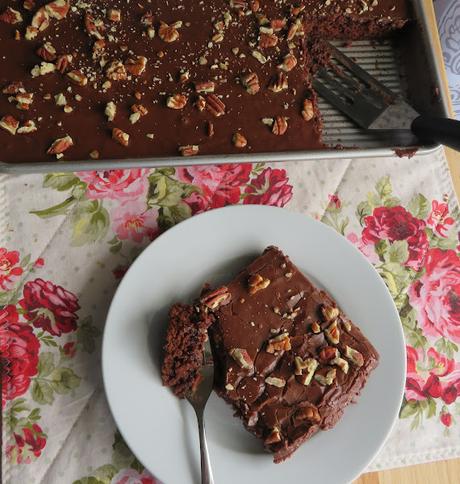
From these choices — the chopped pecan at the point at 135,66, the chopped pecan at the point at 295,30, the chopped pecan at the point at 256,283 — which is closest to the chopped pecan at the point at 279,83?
the chopped pecan at the point at 295,30

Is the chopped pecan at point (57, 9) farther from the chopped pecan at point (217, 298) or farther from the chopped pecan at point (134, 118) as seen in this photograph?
the chopped pecan at point (217, 298)

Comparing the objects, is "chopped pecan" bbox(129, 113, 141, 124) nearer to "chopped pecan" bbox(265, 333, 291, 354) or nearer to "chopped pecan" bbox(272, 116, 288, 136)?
"chopped pecan" bbox(272, 116, 288, 136)

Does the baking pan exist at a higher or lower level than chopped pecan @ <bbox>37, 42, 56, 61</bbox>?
lower

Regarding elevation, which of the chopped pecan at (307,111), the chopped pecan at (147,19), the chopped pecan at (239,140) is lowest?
the chopped pecan at (239,140)

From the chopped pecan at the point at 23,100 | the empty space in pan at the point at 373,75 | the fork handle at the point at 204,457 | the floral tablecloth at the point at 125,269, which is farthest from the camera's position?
the empty space in pan at the point at 373,75

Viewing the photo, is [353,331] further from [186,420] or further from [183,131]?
[183,131]

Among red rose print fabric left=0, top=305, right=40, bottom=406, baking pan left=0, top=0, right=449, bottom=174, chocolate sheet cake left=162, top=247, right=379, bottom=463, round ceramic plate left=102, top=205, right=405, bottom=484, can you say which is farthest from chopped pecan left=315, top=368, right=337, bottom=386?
red rose print fabric left=0, top=305, right=40, bottom=406

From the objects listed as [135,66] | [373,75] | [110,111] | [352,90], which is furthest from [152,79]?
[373,75]
